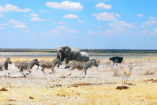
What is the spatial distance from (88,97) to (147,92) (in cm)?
312

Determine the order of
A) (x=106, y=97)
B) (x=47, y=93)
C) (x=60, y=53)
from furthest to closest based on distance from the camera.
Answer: (x=60, y=53) → (x=47, y=93) → (x=106, y=97)

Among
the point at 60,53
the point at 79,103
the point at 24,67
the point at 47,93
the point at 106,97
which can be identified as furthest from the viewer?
the point at 60,53

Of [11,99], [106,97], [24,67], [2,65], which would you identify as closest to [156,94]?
[106,97]

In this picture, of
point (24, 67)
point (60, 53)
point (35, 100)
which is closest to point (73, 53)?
point (60, 53)

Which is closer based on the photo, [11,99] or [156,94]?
[11,99]

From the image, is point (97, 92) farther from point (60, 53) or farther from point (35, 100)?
point (60, 53)

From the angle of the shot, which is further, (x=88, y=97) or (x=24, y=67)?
(x=24, y=67)

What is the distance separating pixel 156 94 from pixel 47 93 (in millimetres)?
5157

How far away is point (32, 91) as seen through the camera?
570 inches

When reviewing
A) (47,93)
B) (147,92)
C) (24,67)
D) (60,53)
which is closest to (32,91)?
(47,93)

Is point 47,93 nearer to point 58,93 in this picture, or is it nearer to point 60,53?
point 58,93

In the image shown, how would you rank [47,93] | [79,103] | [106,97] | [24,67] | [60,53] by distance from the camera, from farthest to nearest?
[60,53], [24,67], [47,93], [106,97], [79,103]

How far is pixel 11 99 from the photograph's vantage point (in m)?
12.2

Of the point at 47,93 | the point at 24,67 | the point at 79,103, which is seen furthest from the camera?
the point at 24,67
